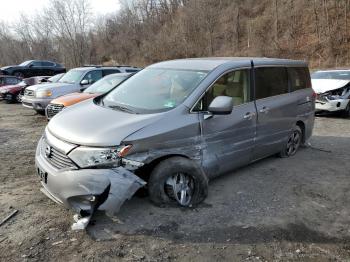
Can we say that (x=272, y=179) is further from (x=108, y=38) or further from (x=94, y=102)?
(x=108, y=38)

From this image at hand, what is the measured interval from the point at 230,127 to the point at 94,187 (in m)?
2.11

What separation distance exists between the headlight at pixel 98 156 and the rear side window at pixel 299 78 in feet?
13.0

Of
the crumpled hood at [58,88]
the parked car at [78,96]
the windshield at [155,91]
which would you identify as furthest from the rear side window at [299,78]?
the crumpled hood at [58,88]

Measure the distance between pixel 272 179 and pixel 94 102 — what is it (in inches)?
112

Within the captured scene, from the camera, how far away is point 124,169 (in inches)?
149

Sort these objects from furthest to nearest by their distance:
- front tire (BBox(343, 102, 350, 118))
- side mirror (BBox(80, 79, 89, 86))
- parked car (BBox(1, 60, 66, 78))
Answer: parked car (BBox(1, 60, 66, 78)), side mirror (BBox(80, 79, 89, 86)), front tire (BBox(343, 102, 350, 118))

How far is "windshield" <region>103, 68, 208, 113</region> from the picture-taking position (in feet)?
14.9

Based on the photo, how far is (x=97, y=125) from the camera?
4.05 meters

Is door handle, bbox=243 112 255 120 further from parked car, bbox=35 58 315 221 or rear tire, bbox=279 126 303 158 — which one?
rear tire, bbox=279 126 303 158

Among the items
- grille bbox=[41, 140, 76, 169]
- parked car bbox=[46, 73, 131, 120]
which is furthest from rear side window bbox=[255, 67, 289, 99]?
parked car bbox=[46, 73, 131, 120]

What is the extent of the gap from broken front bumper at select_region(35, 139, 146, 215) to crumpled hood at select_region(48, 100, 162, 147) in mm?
313

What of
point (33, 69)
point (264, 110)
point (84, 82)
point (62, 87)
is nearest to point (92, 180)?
point (264, 110)

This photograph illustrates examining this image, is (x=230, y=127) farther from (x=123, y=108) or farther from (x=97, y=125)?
(x=97, y=125)

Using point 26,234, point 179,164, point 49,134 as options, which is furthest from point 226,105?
point 26,234
